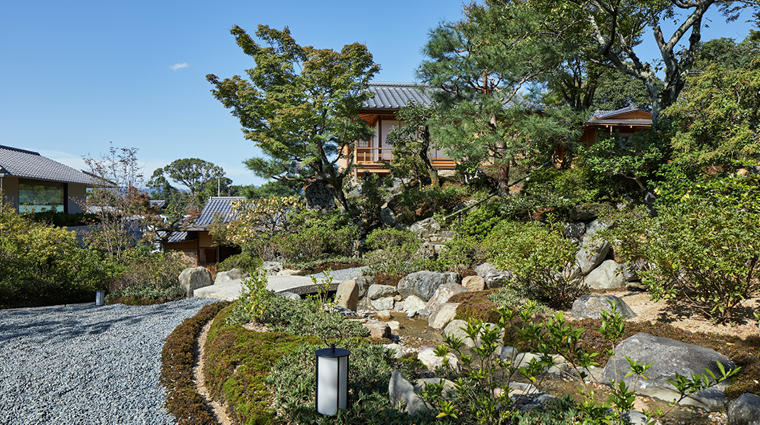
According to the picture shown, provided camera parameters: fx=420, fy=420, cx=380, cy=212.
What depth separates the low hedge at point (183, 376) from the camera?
3.58 metres

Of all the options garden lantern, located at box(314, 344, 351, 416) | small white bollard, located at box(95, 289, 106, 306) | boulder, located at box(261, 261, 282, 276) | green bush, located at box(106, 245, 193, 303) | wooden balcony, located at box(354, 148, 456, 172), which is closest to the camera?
garden lantern, located at box(314, 344, 351, 416)

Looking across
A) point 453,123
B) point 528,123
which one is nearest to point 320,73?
point 453,123

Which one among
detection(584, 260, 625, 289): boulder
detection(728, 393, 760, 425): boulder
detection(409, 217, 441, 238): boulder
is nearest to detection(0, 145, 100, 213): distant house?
detection(409, 217, 441, 238): boulder

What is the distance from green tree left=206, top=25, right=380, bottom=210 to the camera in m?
13.4

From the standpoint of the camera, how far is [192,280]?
9.81 meters

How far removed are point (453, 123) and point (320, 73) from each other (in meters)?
4.59

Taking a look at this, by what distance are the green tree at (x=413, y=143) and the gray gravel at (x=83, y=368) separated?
9.81 m

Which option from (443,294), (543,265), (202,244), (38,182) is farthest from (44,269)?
(38,182)

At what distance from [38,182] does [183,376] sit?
65.5ft

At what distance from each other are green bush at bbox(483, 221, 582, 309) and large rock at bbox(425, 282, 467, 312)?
1258 millimetres

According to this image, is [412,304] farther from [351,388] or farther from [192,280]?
[351,388]

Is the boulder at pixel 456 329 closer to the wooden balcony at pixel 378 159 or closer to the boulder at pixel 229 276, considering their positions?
the boulder at pixel 229 276

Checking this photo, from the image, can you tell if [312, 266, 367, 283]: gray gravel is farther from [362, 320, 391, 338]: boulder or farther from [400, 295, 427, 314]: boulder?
[362, 320, 391, 338]: boulder

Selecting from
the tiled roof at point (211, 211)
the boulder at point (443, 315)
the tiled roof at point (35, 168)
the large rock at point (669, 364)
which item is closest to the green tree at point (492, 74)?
the boulder at point (443, 315)
